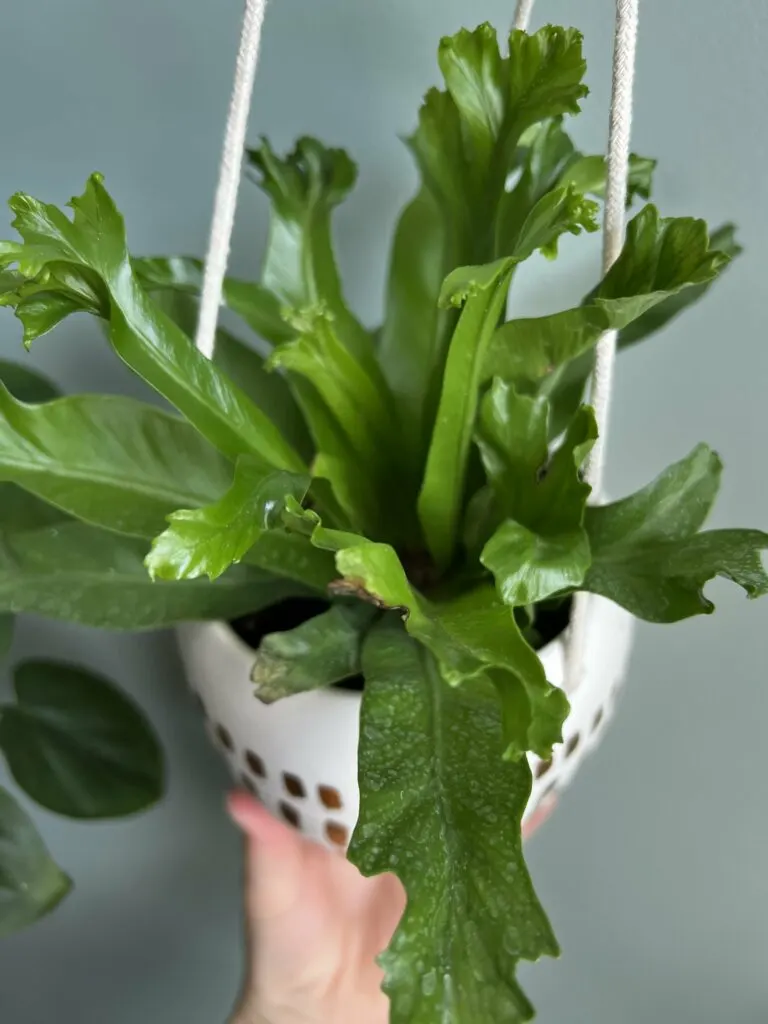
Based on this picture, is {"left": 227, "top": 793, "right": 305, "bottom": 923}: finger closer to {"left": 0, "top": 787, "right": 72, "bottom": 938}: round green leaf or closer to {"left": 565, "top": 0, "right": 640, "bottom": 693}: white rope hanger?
{"left": 0, "top": 787, "right": 72, "bottom": 938}: round green leaf

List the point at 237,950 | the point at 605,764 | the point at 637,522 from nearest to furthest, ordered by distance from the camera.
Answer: the point at 637,522 < the point at 605,764 < the point at 237,950

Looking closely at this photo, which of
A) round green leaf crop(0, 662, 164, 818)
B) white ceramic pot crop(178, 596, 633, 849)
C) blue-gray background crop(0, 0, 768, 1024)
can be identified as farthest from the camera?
round green leaf crop(0, 662, 164, 818)

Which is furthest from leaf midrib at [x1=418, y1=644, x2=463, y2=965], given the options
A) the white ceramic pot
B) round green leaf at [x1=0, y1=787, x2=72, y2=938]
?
round green leaf at [x1=0, y1=787, x2=72, y2=938]

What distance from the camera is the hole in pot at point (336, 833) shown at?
1.90 feet

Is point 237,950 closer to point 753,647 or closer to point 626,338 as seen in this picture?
point 753,647

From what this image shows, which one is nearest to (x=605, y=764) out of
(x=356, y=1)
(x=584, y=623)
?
(x=584, y=623)

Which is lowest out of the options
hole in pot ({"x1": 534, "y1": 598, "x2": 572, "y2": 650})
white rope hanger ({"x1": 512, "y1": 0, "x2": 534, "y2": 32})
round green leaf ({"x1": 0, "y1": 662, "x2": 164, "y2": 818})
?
round green leaf ({"x1": 0, "y1": 662, "x2": 164, "y2": 818})

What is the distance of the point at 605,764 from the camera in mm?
906

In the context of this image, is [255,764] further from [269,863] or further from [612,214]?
[612,214]

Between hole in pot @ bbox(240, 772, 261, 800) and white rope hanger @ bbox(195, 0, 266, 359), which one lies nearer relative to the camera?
white rope hanger @ bbox(195, 0, 266, 359)

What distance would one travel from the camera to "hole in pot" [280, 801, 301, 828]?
59cm

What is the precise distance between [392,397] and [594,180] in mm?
175

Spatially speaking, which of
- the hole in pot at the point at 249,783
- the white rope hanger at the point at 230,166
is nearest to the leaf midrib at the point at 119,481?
the white rope hanger at the point at 230,166

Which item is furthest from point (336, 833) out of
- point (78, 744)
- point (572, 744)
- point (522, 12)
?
point (522, 12)
